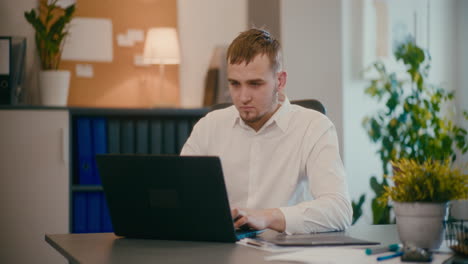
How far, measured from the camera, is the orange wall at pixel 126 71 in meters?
3.79

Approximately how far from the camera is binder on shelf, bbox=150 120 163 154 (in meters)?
3.60

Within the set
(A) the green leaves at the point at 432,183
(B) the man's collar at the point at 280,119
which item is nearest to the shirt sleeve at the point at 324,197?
(B) the man's collar at the point at 280,119

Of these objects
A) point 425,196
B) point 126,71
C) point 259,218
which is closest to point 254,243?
point 259,218

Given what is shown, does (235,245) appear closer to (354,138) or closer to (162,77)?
(162,77)

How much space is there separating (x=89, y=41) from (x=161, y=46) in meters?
0.42

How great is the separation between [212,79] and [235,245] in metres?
2.44

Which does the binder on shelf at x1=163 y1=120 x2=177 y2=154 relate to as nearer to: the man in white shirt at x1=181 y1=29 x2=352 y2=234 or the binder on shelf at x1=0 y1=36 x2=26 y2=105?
the binder on shelf at x1=0 y1=36 x2=26 y2=105

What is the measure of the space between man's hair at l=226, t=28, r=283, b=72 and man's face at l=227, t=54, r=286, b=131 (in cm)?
1

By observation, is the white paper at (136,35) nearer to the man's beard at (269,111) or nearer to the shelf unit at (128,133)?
the shelf unit at (128,133)

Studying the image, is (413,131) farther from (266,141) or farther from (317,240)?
(317,240)

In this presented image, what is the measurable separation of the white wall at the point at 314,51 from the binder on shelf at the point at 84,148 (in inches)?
42.8

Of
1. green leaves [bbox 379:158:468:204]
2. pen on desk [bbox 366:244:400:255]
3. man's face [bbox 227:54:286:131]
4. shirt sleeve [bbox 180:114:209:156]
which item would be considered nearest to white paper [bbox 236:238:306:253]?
pen on desk [bbox 366:244:400:255]

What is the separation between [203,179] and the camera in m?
1.46

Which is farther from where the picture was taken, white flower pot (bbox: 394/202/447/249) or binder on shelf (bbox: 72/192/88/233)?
binder on shelf (bbox: 72/192/88/233)
